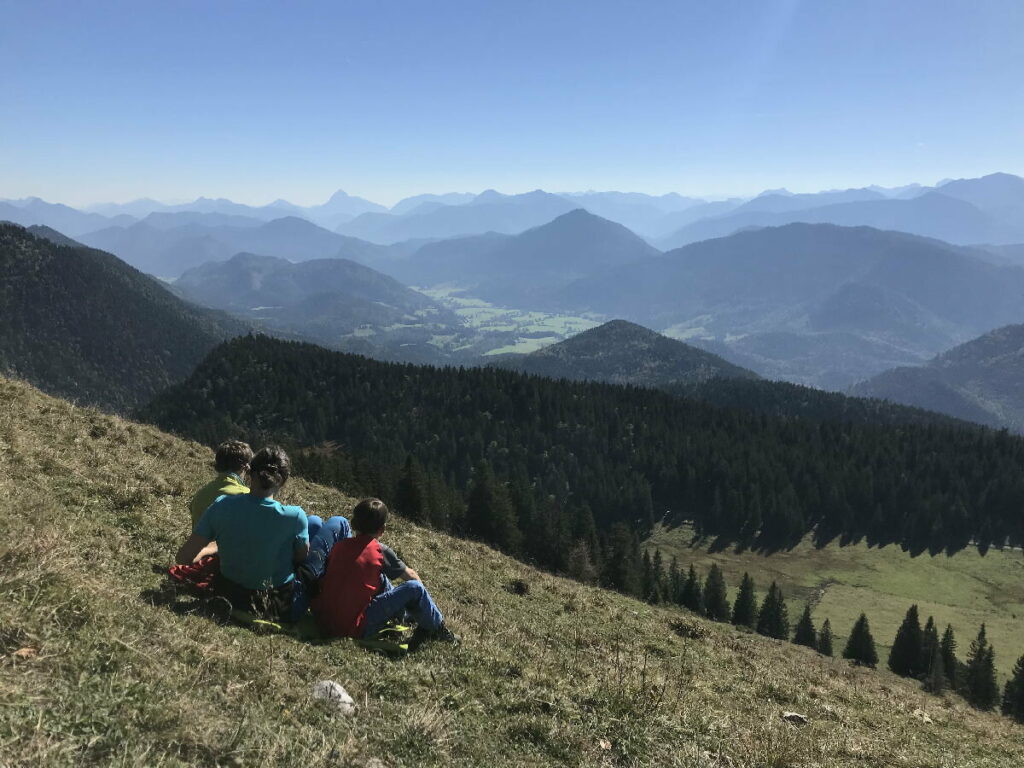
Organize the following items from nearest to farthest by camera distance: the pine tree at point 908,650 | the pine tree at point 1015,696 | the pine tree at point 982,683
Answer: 1. the pine tree at point 1015,696
2. the pine tree at point 982,683
3. the pine tree at point 908,650

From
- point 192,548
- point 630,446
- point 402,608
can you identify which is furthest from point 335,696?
point 630,446

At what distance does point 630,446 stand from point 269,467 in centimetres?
16682

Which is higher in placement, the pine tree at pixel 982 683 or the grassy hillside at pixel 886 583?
the pine tree at pixel 982 683

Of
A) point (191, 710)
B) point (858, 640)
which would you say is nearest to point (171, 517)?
point (191, 710)

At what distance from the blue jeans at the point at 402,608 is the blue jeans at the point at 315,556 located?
103 centimetres

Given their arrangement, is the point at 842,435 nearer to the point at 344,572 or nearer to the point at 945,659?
the point at 945,659

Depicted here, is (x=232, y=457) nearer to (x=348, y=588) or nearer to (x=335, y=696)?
(x=348, y=588)

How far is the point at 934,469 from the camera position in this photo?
15600 cm

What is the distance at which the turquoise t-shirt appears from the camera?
336 inches

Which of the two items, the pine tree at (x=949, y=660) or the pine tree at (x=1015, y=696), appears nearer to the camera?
the pine tree at (x=1015, y=696)

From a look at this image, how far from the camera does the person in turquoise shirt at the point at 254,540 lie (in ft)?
28.0

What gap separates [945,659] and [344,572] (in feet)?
239

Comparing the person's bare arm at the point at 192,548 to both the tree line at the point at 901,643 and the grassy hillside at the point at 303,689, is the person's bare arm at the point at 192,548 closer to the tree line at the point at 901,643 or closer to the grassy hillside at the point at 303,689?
the grassy hillside at the point at 303,689

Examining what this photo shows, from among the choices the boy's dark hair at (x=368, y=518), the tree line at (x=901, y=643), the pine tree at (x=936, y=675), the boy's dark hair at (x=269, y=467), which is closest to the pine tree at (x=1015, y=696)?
the tree line at (x=901, y=643)
